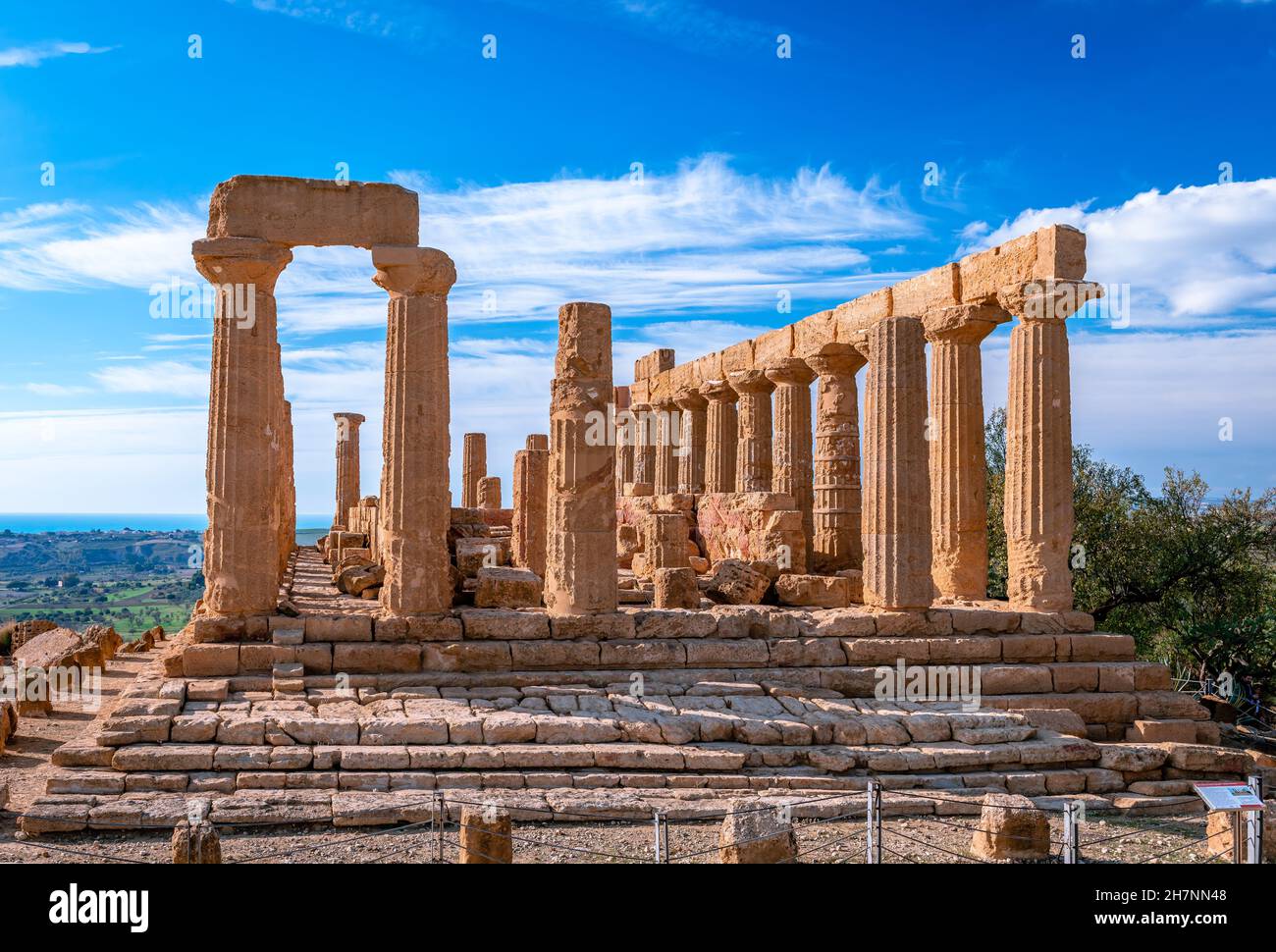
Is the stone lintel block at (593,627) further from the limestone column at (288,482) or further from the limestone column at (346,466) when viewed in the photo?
the limestone column at (346,466)

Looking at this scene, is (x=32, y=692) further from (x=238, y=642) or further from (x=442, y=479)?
(x=442, y=479)

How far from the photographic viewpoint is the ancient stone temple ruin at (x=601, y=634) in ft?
36.0

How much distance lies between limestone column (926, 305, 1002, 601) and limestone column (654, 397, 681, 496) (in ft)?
41.7

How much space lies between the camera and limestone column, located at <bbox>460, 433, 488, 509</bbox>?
33.8 metres

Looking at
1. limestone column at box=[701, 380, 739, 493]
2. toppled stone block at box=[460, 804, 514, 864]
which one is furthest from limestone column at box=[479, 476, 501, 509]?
toppled stone block at box=[460, 804, 514, 864]

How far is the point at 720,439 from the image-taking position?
84.0 feet

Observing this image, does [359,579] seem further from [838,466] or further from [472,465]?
[472,465]

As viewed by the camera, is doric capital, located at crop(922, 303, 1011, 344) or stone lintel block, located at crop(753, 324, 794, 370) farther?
stone lintel block, located at crop(753, 324, 794, 370)

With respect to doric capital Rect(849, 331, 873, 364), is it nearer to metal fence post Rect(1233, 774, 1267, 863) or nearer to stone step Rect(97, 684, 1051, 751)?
stone step Rect(97, 684, 1051, 751)

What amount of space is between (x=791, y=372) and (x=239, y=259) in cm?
1149

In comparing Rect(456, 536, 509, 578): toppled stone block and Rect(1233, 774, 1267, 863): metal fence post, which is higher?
Rect(456, 536, 509, 578): toppled stone block

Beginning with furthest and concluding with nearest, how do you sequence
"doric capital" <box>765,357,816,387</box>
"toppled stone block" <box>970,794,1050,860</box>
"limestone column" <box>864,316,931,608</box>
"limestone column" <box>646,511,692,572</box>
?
"doric capital" <box>765,357,816,387</box> → "limestone column" <box>646,511,692,572</box> → "limestone column" <box>864,316,931,608</box> → "toppled stone block" <box>970,794,1050,860</box>

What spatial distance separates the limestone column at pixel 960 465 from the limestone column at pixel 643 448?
1455 centimetres
